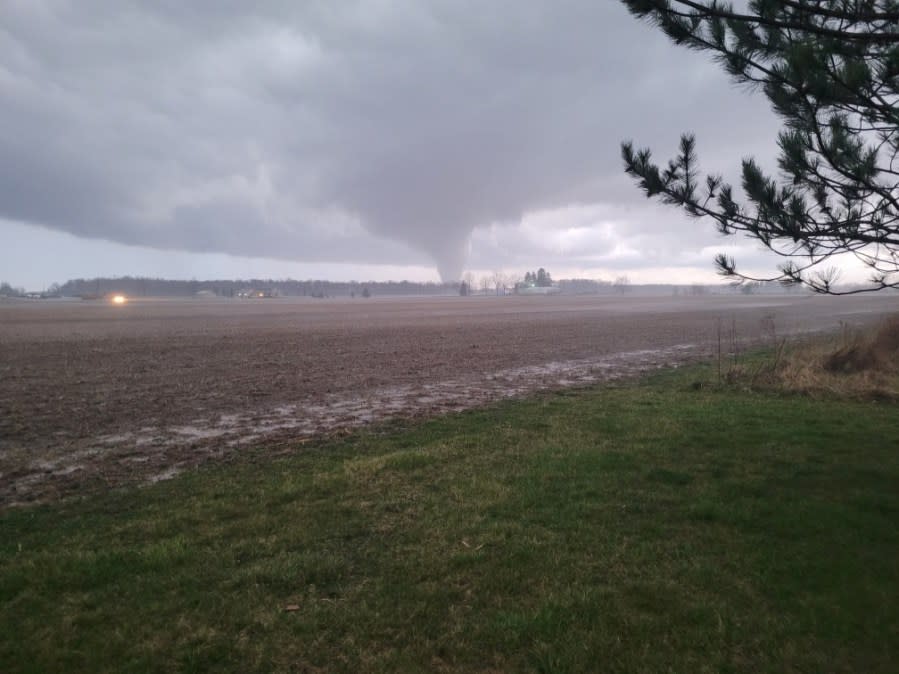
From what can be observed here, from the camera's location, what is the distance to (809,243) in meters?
6.45

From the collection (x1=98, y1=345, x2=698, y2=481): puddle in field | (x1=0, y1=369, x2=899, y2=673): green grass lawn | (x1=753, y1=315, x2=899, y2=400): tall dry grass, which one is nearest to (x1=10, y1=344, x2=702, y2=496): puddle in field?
(x1=98, y1=345, x2=698, y2=481): puddle in field

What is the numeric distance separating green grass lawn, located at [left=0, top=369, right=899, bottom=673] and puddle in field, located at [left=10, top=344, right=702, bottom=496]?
1201mm

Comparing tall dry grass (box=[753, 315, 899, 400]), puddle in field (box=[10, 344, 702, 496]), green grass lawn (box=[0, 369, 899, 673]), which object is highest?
tall dry grass (box=[753, 315, 899, 400])

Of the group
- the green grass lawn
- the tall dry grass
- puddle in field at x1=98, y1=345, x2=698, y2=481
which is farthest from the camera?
the tall dry grass

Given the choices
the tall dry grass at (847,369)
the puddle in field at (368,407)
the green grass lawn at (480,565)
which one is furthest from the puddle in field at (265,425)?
the tall dry grass at (847,369)

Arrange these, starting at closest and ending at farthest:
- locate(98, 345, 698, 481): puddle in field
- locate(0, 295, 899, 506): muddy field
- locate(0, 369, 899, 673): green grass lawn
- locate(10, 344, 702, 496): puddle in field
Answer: locate(0, 369, 899, 673): green grass lawn < locate(10, 344, 702, 496): puddle in field < locate(0, 295, 899, 506): muddy field < locate(98, 345, 698, 481): puddle in field

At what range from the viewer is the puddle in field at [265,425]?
830 centimetres

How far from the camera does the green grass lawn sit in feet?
12.3

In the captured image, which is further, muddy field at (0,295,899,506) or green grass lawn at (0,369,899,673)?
muddy field at (0,295,899,506)

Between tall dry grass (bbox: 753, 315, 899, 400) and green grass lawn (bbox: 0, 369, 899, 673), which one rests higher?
tall dry grass (bbox: 753, 315, 899, 400)

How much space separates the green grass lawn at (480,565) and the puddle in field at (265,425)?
120cm

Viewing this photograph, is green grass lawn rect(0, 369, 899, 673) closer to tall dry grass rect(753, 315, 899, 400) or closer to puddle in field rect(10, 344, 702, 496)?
puddle in field rect(10, 344, 702, 496)

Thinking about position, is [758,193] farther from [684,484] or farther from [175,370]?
[175,370]

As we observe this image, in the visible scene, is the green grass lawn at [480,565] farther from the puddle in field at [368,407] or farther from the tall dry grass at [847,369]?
the tall dry grass at [847,369]
